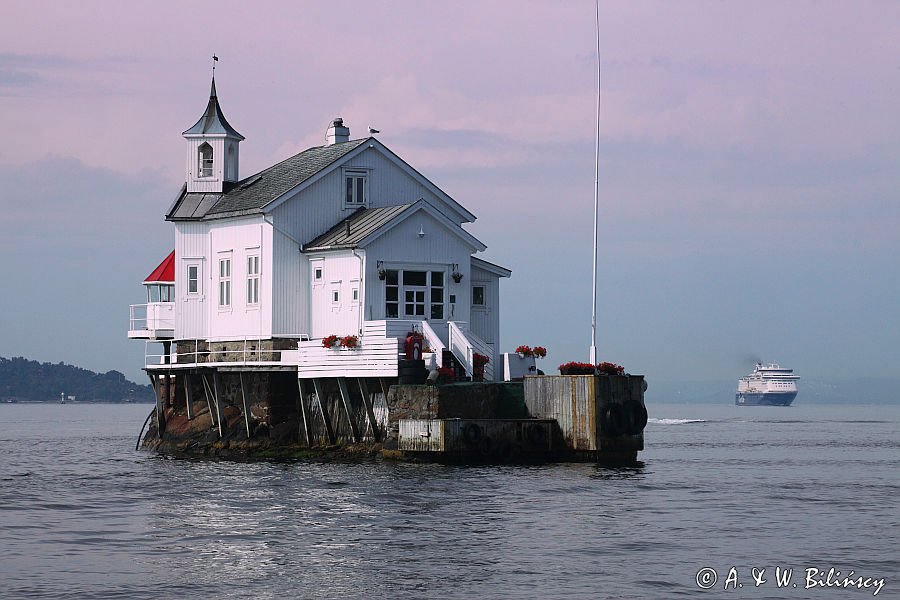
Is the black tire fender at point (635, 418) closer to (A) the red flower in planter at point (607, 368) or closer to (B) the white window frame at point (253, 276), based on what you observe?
(A) the red flower in planter at point (607, 368)

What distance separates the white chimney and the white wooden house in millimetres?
Result: 52

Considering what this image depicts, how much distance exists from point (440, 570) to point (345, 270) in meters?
23.5

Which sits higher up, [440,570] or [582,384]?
[582,384]

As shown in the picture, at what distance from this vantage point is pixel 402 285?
46.4 metres

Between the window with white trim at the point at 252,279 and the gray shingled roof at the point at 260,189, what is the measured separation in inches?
63.7

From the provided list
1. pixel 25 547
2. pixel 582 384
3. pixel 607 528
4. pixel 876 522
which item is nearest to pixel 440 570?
pixel 607 528

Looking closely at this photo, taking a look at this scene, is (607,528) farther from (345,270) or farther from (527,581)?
(345,270)

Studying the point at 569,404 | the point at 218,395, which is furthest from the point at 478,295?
the point at 218,395

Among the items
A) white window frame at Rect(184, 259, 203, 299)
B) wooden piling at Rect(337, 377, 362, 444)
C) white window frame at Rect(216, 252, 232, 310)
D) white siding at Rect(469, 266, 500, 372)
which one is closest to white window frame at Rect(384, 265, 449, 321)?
white siding at Rect(469, 266, 500, 372)

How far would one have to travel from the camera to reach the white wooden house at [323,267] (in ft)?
150

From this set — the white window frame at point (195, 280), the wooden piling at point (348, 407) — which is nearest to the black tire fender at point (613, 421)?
the wooden piling at point (348, 407)

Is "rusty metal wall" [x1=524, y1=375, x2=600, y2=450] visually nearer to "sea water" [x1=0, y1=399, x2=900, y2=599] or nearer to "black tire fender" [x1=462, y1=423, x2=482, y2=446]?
"sea water" [x1=0, y1=399, x2=900, y2=599]

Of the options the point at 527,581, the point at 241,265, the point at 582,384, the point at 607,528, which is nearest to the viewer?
the point at 527,581

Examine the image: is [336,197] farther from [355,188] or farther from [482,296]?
[482,296]
